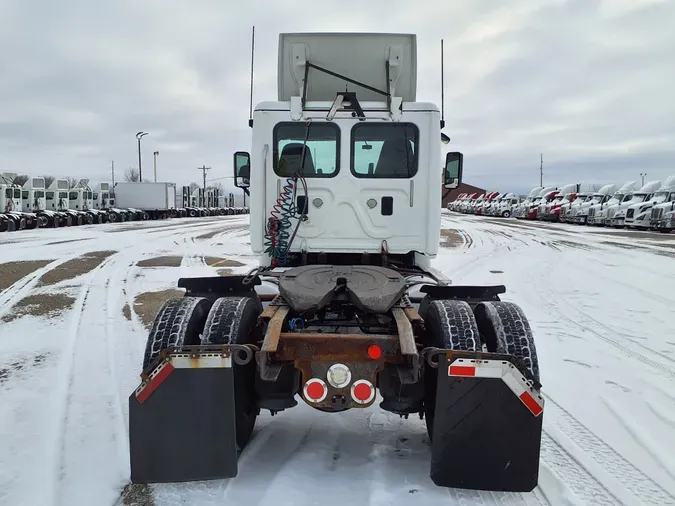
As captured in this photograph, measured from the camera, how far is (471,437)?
3041 millimetres

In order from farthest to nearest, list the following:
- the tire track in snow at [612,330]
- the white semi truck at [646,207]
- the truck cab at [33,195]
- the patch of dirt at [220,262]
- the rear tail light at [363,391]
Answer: the truck cab at [33,195] → the white semi truck at [646,207] → the patch of dirt at [220,262] → the tire track in snow at [612,330] → the rear tail light at [363,391]

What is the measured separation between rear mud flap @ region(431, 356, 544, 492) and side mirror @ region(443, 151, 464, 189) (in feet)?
9.40

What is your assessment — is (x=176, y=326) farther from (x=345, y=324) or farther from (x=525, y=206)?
(x=525, y=206)

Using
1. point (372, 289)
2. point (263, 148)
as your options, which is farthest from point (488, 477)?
point (263, 148)

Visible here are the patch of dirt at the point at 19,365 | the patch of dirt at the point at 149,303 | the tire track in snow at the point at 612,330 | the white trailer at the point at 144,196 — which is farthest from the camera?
the white trailer at the point at 144,196

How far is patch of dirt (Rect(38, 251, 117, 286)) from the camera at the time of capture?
454 inches

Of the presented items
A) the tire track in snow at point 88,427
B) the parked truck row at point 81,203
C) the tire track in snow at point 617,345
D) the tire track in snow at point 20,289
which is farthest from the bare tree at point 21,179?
the tire track in snow at point 617,345

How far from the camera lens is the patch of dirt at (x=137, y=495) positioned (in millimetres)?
3113

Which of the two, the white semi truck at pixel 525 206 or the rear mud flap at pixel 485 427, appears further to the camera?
the white semi truck at pixel 525 206

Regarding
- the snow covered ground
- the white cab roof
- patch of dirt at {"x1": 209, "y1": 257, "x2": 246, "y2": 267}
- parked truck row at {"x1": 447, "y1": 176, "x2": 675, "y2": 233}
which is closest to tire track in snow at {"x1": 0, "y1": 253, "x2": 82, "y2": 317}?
the snow covered ground

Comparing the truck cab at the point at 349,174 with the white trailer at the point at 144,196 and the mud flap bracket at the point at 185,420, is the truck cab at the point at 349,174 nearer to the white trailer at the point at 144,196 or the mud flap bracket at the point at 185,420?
the mud flap bracket at the point at 185,420

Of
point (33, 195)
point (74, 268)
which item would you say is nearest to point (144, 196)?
point (33, 195)

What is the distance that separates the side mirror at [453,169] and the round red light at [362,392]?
9.78 feet

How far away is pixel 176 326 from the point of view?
3480 millimetres
